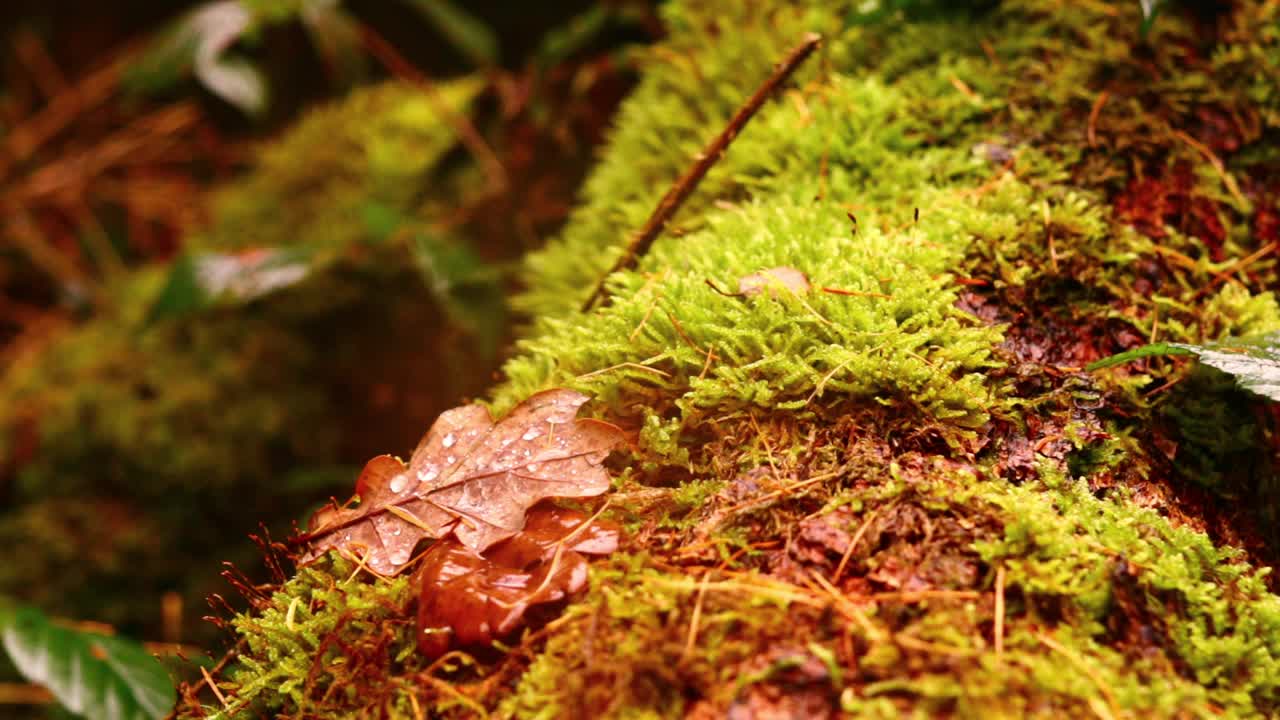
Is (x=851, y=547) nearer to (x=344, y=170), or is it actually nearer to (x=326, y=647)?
(x=326, y=647)

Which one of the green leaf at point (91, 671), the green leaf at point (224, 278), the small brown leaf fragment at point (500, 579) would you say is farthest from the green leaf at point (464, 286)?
the small brown leaf fragment at point (500, 579)

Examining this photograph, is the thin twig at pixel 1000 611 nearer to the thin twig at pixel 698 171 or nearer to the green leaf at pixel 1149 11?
the thin twig at pixel 698 171

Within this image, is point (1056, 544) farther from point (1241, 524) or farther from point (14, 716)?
point (14, 716)

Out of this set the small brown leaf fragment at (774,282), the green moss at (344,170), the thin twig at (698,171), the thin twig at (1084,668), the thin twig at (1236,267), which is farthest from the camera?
the green moss at (344,170)

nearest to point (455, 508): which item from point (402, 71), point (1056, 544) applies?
point (1056, 544)

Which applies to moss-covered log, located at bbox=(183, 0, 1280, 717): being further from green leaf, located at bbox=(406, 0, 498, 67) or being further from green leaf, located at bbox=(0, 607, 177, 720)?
green leaf, located at bbox=(406, 0, 498, 67)
